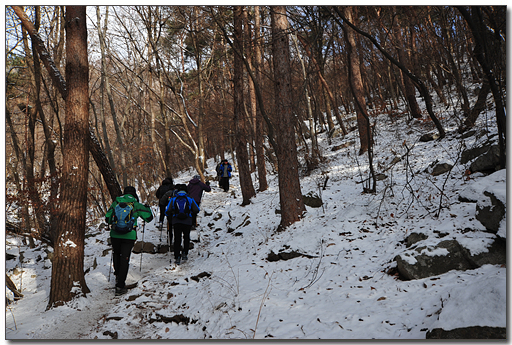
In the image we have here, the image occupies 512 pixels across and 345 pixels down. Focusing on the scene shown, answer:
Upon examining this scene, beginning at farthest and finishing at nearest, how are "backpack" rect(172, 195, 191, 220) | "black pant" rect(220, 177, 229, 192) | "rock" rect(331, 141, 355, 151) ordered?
"rock" rect(331, 141, 355, 151), "black pant" rect(220, 177, 229, 192), "backpack" rect(172, 195, 191, 220)

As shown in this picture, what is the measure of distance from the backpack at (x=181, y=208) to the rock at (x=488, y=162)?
6.58 m

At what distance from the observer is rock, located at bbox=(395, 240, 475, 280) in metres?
3.66

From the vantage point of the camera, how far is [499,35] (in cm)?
397

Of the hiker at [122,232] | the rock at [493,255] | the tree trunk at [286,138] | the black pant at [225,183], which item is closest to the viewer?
the rock at [493,255]

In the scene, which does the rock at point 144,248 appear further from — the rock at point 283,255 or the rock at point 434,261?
the rock at point 434,261

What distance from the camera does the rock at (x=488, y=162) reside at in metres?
5.69

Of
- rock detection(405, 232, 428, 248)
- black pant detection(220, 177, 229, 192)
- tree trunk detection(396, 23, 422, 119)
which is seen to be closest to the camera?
rock detection(405, 232, 428, 248)

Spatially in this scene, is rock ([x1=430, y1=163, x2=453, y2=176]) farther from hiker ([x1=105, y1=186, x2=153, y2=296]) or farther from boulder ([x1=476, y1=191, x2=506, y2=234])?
hiker ([x1=105, y1=186, x2=153, y2=296])

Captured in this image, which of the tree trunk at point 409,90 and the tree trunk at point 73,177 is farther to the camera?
the tree trunk at point 409,90

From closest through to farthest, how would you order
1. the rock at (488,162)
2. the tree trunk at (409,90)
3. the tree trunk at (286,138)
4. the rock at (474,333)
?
the rock at (474,333) → the rock at (488,162) → the tree trunk at (286,138) → the tree trunk at (409,90)

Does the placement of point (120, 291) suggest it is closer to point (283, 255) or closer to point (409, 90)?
point (283, 255)

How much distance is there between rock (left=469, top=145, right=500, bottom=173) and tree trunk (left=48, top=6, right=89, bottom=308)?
319 inches

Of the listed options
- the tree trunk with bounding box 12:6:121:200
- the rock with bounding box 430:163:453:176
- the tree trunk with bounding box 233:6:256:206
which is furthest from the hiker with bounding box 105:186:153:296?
the rock with bounding box 430:163:453:176

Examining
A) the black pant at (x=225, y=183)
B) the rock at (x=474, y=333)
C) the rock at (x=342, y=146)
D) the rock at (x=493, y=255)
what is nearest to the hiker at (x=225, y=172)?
the black pant at (x=225, y=183)
